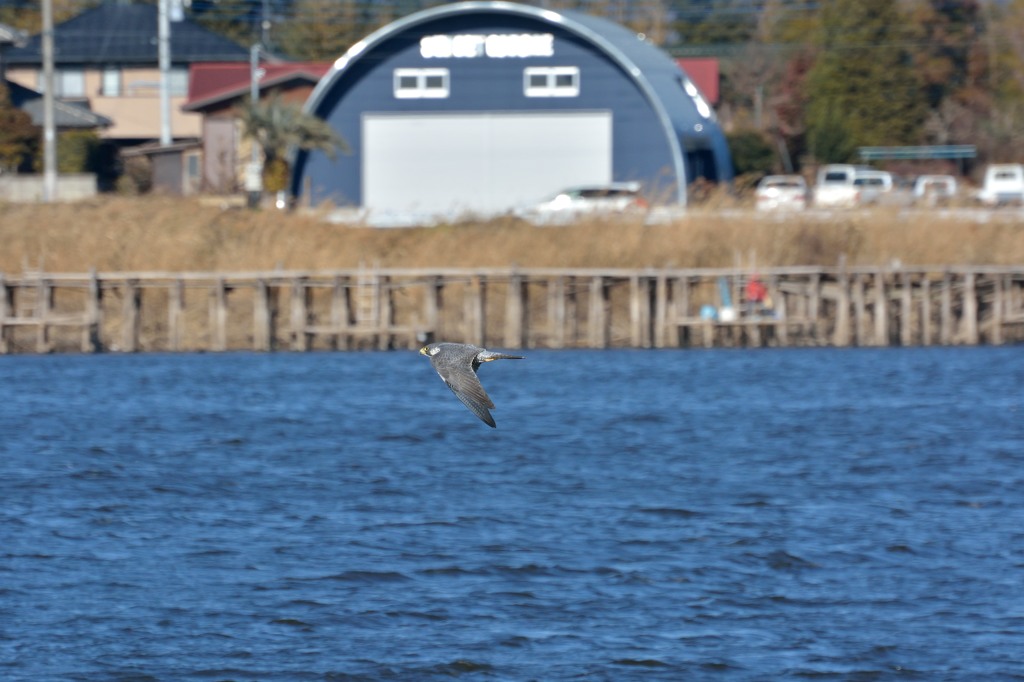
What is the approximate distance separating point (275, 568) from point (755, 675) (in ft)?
16.6

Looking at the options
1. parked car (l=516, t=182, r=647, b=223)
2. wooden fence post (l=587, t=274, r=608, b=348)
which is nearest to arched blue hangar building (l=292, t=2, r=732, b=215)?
parked car (l=516, t=182, r=647, b=223)

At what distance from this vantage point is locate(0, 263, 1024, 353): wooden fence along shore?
94.2 feet

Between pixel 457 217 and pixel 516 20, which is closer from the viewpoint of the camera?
pixel 457 217

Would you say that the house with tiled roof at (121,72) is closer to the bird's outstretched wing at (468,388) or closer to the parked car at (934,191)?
the parked car at (934,191)

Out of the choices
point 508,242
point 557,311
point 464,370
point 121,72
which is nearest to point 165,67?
point 121,72

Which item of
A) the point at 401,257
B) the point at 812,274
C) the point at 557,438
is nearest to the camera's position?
the point at 557,438

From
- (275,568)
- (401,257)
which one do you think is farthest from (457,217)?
(275,568)

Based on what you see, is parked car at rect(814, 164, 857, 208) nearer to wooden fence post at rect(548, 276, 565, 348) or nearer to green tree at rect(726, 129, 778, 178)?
green tree at rect(726, 129, 778, 178)

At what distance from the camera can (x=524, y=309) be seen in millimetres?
29531

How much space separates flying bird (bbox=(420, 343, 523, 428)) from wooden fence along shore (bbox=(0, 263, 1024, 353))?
1738 centimetres

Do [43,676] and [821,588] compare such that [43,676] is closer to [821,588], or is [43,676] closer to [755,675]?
[755,675]

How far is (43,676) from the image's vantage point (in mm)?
12664

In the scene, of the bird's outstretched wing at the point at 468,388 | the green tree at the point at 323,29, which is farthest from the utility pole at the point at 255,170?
the bird's outstretched wing at the point at 468,388

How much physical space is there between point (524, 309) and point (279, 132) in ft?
46.1
